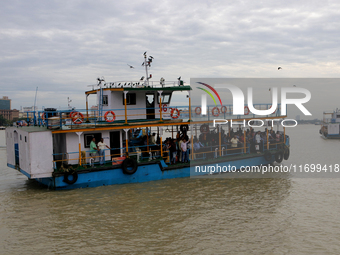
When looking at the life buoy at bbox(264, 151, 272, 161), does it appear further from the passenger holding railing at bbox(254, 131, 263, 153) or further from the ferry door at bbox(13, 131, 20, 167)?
the ferry door at bbox(13, 131, 20, 167)

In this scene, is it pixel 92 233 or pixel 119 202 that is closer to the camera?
pixel 92 233

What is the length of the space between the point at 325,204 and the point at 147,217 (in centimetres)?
717

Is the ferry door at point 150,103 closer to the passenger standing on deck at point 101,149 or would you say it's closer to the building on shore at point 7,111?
the passenger standing on deck at point 101,149

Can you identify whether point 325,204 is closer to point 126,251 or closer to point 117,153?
point 126,251

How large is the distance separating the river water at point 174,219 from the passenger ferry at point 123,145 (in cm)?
80

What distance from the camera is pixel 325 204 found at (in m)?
12.3

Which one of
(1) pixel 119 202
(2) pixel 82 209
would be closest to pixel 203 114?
(1) pixel 119 202

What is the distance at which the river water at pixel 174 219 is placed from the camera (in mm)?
8734

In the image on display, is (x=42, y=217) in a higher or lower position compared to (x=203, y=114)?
lower

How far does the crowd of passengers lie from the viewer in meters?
16.3

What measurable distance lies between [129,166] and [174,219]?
4.75m

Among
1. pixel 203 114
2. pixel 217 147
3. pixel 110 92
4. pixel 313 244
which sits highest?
pixel 110 92

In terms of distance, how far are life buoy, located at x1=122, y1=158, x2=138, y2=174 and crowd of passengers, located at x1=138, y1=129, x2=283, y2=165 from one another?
1224mm

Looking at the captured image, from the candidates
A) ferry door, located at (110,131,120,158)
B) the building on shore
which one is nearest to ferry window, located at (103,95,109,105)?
ferry door, located at (110,131,120,158)
